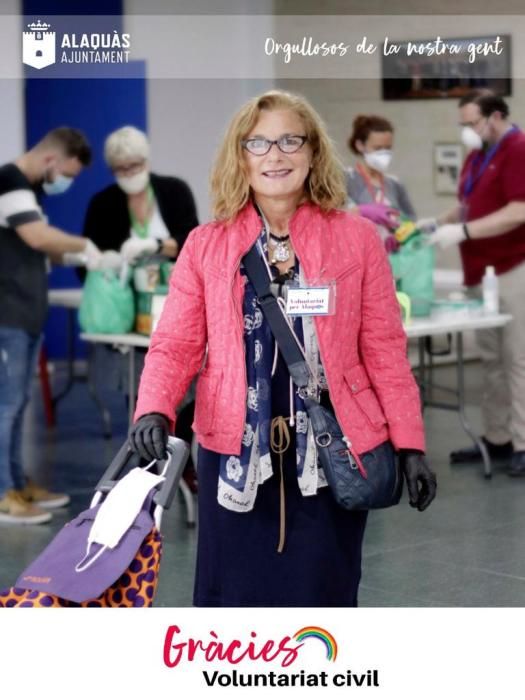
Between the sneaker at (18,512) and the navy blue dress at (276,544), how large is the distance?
7.90 ft

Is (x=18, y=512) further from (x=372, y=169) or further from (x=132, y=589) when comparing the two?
(x=132, y=589)

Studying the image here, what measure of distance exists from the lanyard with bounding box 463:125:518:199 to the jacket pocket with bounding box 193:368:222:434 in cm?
345

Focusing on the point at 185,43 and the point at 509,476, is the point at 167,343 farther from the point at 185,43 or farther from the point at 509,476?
the point at 509,476

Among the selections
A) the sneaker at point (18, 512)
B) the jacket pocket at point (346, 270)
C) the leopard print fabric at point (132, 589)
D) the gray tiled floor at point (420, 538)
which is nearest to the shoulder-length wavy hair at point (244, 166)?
the jacket pocket at point (346, 270)

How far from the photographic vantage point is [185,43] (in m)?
4.25

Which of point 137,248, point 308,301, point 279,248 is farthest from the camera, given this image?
point 137,248

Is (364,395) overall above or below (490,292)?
below

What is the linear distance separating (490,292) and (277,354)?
3.41 m

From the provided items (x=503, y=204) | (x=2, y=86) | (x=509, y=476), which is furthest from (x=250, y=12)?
(x=509, y=476)

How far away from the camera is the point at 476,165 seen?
6.20 m

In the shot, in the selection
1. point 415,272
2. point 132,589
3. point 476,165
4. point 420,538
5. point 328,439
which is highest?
point 476,165

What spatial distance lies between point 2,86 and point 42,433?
2900 millimetres

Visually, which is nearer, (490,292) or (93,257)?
(93,257)

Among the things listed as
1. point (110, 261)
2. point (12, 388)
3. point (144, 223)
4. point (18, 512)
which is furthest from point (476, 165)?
point (18, 512)
